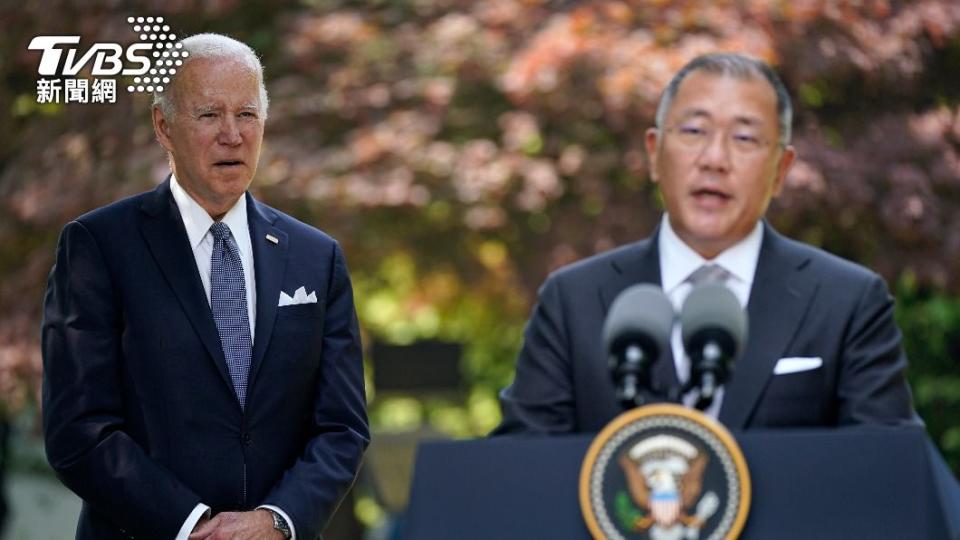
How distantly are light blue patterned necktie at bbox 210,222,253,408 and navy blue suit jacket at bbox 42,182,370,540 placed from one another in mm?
31

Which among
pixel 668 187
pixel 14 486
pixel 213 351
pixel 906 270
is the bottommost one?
pixel 14 486

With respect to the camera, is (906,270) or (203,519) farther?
(906,270)

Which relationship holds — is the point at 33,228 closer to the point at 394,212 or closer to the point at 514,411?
the point at 394,212

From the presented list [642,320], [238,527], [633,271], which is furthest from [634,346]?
[238,527]

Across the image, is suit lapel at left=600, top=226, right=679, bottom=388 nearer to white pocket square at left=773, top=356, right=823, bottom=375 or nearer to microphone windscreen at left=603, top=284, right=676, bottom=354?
white pocket square at left=773, top=356, right=823, bottom=375

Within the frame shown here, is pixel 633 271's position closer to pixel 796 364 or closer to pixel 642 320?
pixel 796 364

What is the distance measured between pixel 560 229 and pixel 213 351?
522cm

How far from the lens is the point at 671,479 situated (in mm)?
2820

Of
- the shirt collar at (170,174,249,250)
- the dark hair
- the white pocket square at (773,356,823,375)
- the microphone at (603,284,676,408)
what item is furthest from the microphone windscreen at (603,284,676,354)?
the shirt collar at (170,174,249,250)

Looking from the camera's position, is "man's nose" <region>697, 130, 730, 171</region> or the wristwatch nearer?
"man's nose" <region>697, 130, 730, 171</region>

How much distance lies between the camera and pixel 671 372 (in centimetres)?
344

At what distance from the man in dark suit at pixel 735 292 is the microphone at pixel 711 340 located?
55 cm

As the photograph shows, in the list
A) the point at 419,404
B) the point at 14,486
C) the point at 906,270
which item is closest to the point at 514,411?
the point at 906,270

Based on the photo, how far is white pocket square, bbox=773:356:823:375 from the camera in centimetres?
350
